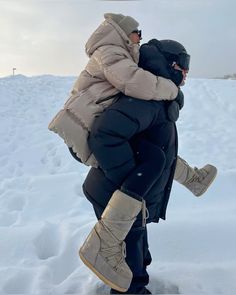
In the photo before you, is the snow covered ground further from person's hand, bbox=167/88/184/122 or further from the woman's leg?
person's hand, bbox=167/88/184/122

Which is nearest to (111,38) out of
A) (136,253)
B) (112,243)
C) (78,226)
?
(112,243)

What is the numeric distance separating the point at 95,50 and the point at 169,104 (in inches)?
16.8

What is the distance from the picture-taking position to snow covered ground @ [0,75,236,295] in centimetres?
244

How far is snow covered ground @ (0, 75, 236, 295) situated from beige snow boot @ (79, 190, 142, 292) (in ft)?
Result: 1.69

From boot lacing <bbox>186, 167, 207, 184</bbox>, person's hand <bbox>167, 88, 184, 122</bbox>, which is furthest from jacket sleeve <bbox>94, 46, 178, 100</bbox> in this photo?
boot lacing <bbox>186, 167, 207, 184</bbox>

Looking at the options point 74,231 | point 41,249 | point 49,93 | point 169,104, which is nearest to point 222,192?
point 74,231

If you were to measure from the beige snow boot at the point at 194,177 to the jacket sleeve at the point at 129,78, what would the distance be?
0.62 metres

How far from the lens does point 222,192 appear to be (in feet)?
13.0

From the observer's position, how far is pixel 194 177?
8.12ft

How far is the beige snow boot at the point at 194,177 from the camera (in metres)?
2.45

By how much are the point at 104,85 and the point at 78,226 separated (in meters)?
1.53

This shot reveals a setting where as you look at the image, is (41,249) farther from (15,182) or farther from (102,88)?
(15,182)

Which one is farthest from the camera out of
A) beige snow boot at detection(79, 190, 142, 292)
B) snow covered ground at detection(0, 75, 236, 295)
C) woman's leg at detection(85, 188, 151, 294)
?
snow covered ground at detection(0, 75, 236, 295)

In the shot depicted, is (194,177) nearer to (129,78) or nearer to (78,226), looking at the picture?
(129,78)
